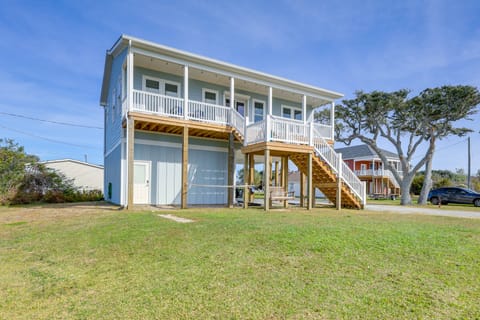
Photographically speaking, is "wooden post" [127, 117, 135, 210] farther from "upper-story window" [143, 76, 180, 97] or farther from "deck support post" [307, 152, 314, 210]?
"deck support post" [307, 152, 314, 210]

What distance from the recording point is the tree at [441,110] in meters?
19.0

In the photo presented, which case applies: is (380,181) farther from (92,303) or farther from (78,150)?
(78,150)

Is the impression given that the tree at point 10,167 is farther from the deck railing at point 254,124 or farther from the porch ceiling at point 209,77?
the porch ceiling at point 209,77

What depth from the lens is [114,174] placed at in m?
14.7

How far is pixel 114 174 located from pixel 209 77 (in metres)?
6.82

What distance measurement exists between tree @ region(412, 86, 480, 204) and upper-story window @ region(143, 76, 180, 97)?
55.4 ft

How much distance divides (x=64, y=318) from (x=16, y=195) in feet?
51.7

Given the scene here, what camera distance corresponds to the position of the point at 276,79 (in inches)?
553

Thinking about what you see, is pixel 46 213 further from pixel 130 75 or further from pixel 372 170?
pixel 372 170

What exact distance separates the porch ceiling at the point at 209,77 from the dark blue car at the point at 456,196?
467 inches

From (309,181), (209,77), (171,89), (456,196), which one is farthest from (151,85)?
(456,196)

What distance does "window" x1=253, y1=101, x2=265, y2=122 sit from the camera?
16.2 m

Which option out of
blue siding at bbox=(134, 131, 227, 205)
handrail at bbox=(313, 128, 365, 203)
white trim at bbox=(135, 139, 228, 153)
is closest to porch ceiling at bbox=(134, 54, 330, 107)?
blue siding at bbox=(134, 131, 227, 205)

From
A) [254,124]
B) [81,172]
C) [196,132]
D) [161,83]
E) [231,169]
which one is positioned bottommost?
[81,172]
